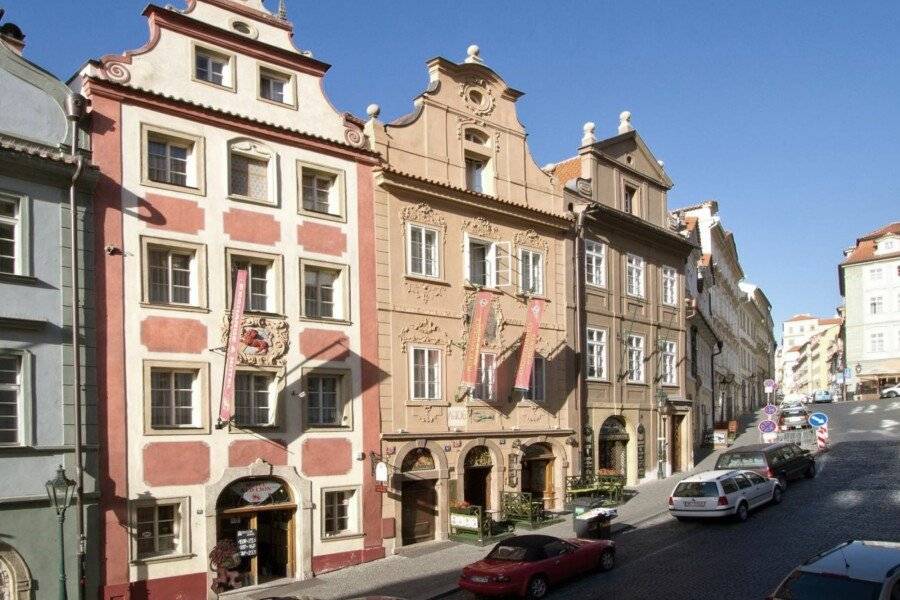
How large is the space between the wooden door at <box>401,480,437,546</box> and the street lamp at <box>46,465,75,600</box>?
375 inches

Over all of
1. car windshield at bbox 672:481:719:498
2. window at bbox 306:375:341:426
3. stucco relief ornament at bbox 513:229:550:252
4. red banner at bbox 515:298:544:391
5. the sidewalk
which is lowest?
the sidewalk

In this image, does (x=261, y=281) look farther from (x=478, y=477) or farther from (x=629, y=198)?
(x=629, y=198)

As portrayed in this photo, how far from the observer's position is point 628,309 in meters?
33.7

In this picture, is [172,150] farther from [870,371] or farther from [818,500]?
[870,371]

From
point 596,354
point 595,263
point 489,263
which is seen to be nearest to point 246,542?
point 489,263

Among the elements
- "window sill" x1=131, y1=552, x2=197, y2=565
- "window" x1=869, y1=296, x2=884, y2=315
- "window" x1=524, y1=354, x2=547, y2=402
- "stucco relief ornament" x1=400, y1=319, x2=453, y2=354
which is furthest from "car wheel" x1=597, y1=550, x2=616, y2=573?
"window" x1=869, y1=296, x2=884, y2=315

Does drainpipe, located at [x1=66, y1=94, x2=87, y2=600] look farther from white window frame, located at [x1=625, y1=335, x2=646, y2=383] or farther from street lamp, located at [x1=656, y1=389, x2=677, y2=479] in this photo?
street lamp, located at [x1=656, y1=389, x2=677, y2=479]

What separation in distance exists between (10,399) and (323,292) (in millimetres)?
8304

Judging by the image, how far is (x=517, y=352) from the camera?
27969mm

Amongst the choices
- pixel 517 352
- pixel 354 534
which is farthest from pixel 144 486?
pixel 517 352

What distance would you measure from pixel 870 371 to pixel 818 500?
225ft

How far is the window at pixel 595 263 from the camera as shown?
3170cm

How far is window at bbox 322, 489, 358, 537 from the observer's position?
2256 centimetres

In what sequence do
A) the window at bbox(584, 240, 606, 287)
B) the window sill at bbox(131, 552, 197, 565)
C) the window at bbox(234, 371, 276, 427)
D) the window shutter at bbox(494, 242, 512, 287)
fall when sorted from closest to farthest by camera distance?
1. the window sill at bbox(131, 552, 197, 565)
2. the window at bbox(234, 371, 276, 427)
3. the window shutter at bbox(494, 242, 512, 287)
4. the window at bbox(584, 240, 606, 287)
